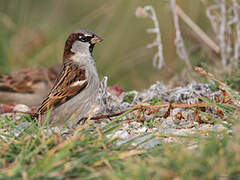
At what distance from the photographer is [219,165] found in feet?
4.86

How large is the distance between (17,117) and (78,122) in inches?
25.4

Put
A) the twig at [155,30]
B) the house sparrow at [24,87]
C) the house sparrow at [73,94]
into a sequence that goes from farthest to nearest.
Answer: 1. the house sparrow at [24,87]
2. the twig at [155,30]
3. the house sparrow at [73,94]

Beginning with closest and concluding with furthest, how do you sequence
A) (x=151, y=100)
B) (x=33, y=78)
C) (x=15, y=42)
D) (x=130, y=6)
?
1. (x=151, y=100)
2. (x=33, y=78)
3. (x=130, y=6)
4. (x=15, y=42)

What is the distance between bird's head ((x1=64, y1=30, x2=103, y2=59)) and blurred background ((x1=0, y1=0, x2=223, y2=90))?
161 cm

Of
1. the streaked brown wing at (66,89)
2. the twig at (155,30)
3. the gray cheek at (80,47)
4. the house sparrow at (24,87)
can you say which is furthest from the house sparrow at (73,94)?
the house sparrow at (24,87)

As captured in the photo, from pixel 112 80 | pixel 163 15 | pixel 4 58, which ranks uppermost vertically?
pixel 163 15

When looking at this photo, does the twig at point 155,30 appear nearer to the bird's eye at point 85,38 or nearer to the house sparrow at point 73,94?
the bird's eye at point 85,38

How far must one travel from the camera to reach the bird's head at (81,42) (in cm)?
332

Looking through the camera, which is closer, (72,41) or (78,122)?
(78,122)

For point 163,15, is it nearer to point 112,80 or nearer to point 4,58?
point 112,80

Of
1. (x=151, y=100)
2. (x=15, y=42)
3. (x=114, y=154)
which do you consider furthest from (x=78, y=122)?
(x=15, y=42)

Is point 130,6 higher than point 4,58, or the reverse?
point 130,6

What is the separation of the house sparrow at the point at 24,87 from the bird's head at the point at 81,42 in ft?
4.58

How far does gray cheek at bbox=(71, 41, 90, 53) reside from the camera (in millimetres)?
3316
